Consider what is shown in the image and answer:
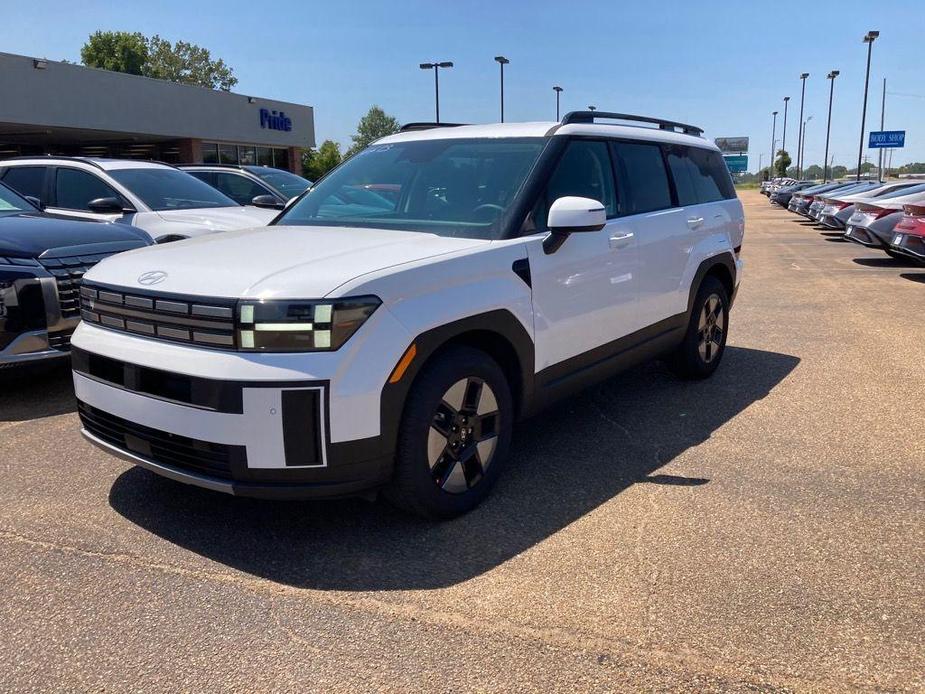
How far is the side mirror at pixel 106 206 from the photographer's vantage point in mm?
7887

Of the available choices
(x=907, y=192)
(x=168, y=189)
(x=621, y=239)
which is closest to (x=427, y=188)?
(x=621, y=239)

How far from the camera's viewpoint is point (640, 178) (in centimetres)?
514

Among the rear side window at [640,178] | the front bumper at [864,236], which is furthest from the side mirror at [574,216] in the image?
the front bumper at [864,236]

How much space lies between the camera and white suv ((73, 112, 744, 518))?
3025 millimetres

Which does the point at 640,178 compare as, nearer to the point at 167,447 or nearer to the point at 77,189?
the point at 167,447

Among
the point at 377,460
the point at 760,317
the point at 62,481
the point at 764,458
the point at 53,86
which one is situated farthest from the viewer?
the point at 53,86

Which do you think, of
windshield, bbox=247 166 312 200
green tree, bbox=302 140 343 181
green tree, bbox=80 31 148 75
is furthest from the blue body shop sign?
green tree, bbox=80 31 148 75

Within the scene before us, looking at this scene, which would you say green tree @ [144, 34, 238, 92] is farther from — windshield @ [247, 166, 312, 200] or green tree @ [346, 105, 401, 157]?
windshield @ [247, 166, 312, 200]

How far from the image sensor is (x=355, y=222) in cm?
432

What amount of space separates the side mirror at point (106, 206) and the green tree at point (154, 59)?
85.7 m

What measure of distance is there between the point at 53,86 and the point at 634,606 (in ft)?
96.4

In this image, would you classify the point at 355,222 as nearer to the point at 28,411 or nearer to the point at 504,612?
the point at 504,612

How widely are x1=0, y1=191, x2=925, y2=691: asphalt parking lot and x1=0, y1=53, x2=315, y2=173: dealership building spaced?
992 inches

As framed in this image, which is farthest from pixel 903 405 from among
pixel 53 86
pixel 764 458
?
pixel 53 86
